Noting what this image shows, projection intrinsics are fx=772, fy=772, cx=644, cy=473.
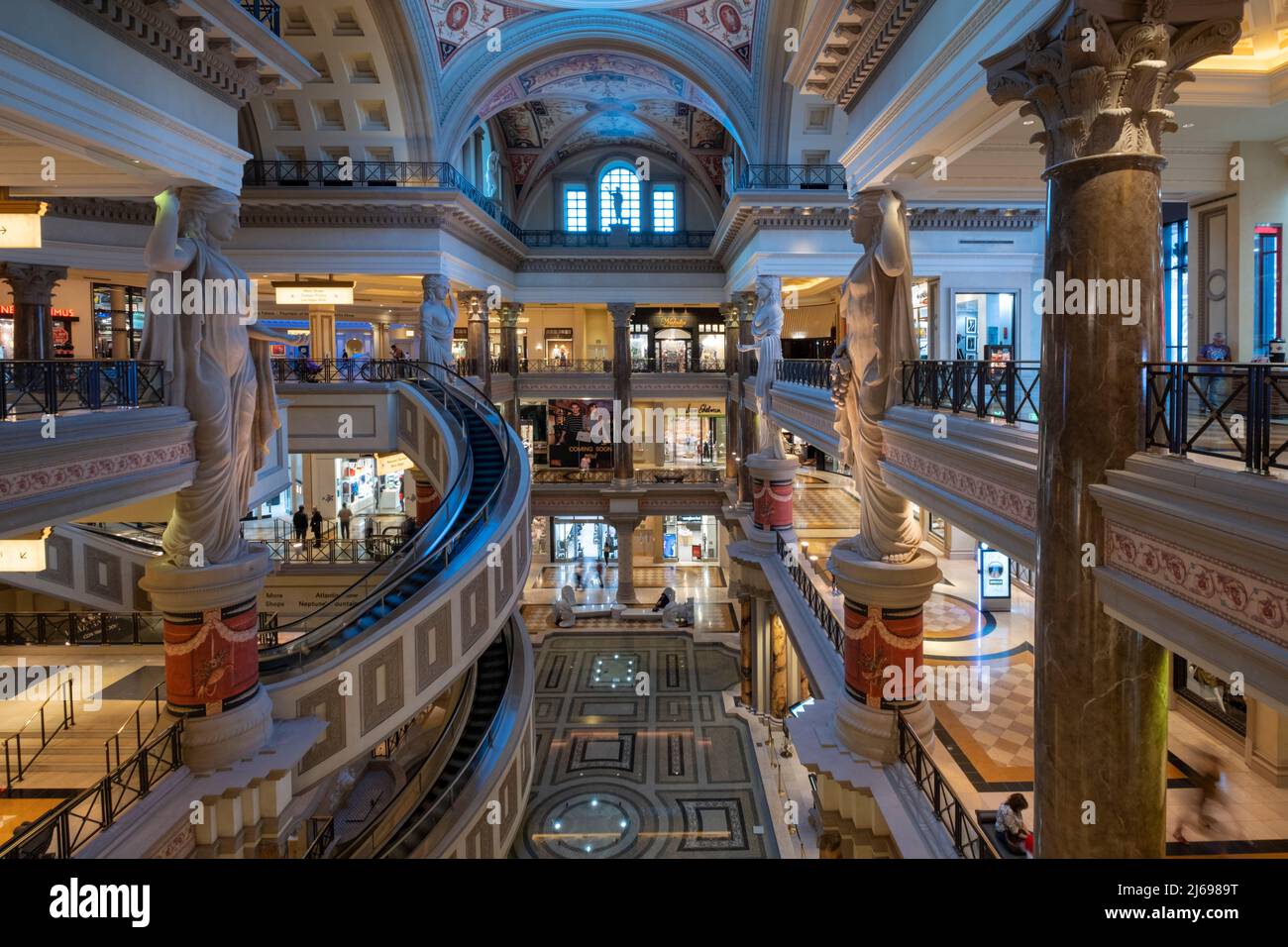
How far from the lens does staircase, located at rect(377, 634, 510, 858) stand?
318 inches

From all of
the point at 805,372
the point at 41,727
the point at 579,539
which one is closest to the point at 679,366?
the point at 579,539

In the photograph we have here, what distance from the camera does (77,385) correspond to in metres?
A: 6.20

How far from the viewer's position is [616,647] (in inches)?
721

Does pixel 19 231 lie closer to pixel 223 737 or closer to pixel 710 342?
pixel 223 737

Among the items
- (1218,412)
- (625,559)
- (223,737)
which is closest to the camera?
(1218,412)

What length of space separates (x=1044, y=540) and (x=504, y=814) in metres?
8.10

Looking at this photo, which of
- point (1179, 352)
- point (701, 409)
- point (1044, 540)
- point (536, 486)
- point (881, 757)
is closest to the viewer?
point (1044, 540)

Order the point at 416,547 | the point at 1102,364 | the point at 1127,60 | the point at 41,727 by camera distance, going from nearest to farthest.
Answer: the point at 1127,60
the point at 1102,364
the point at 41,727
the point at 416,547

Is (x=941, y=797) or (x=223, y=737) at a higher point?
(x=223, y=737)

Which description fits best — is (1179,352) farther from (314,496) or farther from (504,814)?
(314,496)

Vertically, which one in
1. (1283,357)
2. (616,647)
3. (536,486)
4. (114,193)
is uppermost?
(114,193)

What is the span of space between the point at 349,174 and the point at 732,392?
11682 millimetres
